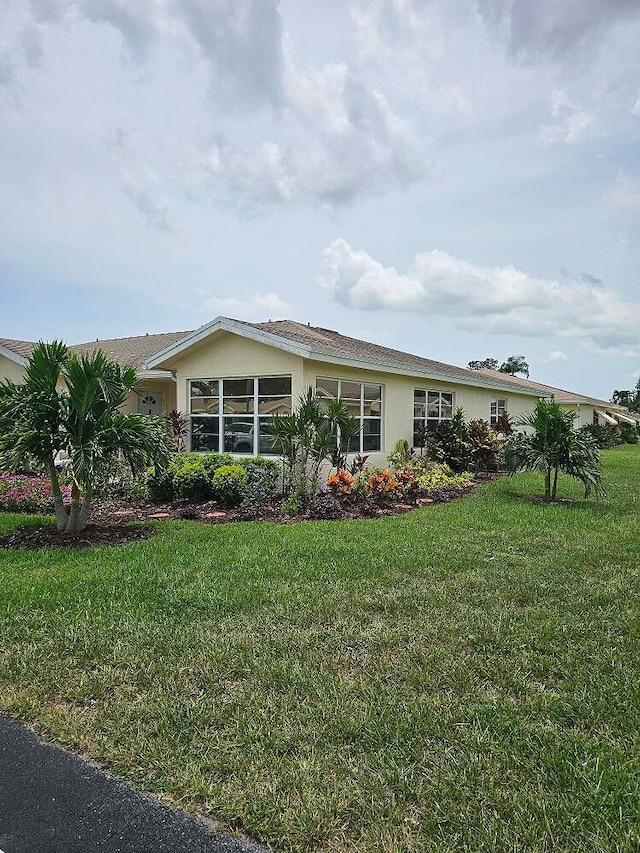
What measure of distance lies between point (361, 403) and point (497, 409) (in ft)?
39.7

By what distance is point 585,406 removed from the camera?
39750 mm

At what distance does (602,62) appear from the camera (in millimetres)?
10617

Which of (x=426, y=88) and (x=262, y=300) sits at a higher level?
(x=426, y=88)

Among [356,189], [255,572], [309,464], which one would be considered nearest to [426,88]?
[356,189]

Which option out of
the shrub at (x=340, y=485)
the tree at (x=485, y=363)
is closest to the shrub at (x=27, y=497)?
the shrub at (x=340, y=485)

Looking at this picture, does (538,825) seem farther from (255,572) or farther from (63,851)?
(255,572)

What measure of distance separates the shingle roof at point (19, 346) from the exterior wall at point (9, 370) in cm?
47

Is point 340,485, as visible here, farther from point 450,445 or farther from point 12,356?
point 12,356

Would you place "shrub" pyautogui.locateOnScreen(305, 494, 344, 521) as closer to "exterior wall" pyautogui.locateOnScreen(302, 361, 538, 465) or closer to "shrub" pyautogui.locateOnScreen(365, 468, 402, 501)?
"shrub" pyautogui.locateOnScreen(365, 468, 402, 501)

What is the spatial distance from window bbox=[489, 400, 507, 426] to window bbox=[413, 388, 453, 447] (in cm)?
488

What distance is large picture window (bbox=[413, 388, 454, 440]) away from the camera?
17.6 meters

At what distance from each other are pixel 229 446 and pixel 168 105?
8227 mm

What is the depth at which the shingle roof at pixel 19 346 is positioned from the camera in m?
17.2

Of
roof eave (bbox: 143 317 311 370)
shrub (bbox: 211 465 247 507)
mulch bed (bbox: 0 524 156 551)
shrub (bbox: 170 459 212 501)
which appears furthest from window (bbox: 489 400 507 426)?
mulch bed (bbox: 0 524 156 551)
